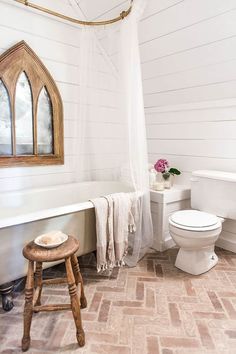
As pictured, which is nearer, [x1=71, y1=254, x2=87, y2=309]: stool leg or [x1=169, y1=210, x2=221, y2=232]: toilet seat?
[x1=71, y1=254, x2=87, y2=309]: stool leg

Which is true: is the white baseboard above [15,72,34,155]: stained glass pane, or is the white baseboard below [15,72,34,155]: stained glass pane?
below

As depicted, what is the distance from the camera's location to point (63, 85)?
8.87ft

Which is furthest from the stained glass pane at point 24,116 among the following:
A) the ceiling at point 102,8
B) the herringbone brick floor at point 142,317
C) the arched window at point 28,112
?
the herringbone brick floor at point 142,317

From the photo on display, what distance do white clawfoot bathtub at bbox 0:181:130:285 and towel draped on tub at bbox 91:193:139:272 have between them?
0.09 m

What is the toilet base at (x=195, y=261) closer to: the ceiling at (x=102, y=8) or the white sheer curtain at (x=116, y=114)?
the white sheer curtain at (x=116, y=114)

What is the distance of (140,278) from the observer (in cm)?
208

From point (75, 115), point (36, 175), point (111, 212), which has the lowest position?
point (111, 212)

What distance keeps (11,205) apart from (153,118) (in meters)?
1.95

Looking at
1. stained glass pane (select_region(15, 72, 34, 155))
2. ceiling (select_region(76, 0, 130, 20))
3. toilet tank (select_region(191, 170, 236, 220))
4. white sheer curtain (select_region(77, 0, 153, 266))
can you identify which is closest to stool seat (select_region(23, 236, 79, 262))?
white sheer curtain (select_region(77, 0, 153, 266))

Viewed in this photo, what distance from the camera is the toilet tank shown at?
2.28 m

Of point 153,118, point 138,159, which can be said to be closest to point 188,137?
point 153,118

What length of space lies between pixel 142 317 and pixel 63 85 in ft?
7.61

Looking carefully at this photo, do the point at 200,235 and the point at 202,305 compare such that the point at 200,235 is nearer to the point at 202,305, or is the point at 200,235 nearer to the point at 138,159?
the point at 202,305

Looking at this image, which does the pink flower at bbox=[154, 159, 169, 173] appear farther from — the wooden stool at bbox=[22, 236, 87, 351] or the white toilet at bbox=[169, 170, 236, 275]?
the wooden stool at bbox=[22, 236, 87, 351]
